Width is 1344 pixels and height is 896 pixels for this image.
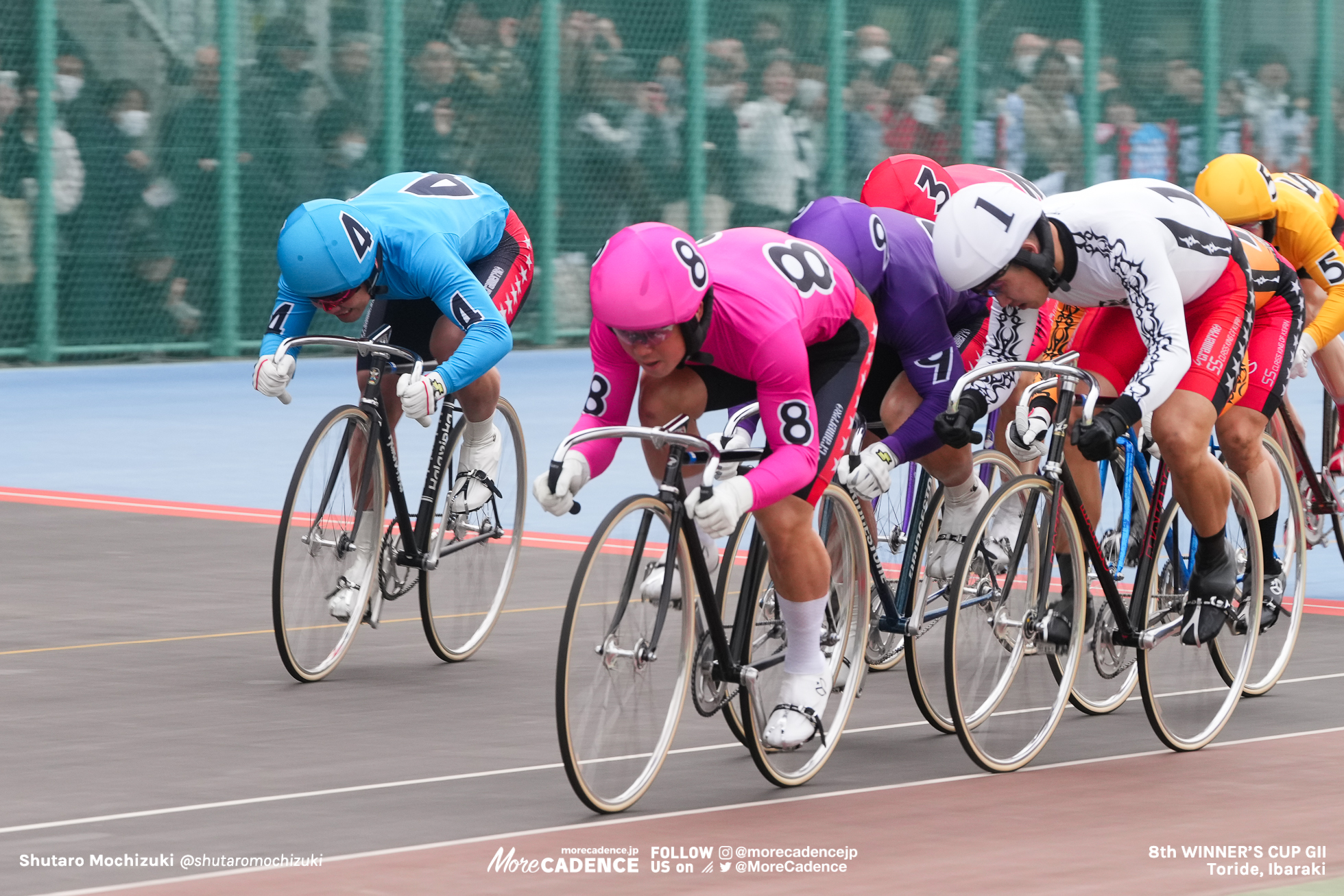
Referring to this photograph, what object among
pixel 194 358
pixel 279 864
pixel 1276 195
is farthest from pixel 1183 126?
pixel 279 864

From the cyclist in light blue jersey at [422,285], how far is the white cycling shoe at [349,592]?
0.55m

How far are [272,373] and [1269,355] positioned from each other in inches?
132

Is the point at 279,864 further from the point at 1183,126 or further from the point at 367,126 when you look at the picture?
the point at 1183,126

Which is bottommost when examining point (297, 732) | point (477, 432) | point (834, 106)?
point (297, 732)

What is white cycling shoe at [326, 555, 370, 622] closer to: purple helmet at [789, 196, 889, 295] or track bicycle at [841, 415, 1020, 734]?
track bicycle at [841, 415, 1020, 734]

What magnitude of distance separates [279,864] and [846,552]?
2.03m

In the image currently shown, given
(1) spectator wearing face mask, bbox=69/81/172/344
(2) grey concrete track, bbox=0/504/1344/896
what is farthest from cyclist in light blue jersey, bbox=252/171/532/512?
(1) spectator wearing face mask, bbox=69/81/172/344

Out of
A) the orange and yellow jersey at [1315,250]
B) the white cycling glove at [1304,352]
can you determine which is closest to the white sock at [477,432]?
the white cycling glove at [1304,352]

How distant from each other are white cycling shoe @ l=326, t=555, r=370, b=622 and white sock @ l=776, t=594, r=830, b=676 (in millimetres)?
2013

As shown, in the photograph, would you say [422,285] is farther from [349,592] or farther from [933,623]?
[933,623]

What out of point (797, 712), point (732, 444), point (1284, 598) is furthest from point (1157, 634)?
point (732, 444)

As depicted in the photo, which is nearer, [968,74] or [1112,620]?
[1112,620]

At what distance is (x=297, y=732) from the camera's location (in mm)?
6793

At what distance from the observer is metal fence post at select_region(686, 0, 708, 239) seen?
21.2 metres
